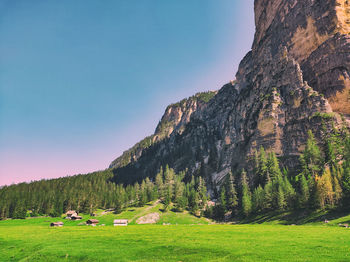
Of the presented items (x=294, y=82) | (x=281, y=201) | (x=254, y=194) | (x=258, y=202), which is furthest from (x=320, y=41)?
(x=258, y=202)

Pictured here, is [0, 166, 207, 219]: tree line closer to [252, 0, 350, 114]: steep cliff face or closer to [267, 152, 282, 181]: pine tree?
[267, 152, 282, 181]: pine tree

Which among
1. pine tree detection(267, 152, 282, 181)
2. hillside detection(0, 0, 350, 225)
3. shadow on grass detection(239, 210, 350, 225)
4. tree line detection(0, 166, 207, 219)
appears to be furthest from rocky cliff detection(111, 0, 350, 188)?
shadow on grass detection(239, 210, 350, 225)

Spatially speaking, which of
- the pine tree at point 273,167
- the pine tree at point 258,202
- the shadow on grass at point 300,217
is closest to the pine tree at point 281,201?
the shadow on grass at point 300,217

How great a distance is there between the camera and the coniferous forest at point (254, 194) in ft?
224

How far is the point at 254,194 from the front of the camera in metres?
95.6

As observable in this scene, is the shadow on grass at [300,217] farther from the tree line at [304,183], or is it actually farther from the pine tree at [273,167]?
the pine tree at [273,167]

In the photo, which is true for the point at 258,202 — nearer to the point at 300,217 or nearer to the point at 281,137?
the point at 300,217

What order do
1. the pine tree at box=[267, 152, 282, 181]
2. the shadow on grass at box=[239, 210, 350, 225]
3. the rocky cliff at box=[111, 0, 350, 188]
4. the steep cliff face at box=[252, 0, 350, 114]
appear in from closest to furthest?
the shadow on grass at box=[239, 210, 350, 225], the pine tree at box=[267, 152, 282, 181], the rocky cliff at box=[111, 0, 350, 188], the steep cliff face at box=[252, 0, 350, 114]

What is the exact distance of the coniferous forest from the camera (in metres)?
68.3

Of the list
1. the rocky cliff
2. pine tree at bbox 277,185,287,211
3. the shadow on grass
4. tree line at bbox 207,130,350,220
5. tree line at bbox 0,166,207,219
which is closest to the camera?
the shadow on grass

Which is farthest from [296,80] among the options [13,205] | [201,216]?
[13,205]

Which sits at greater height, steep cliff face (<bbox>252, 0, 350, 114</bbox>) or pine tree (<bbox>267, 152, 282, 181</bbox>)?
steep cliff face (<bbox>252, 0, 350, 114</bbox>)

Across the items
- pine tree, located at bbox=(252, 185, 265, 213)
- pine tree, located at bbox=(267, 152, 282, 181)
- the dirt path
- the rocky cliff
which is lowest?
the dirt path

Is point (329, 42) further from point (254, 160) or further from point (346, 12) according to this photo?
point (254, 160)
